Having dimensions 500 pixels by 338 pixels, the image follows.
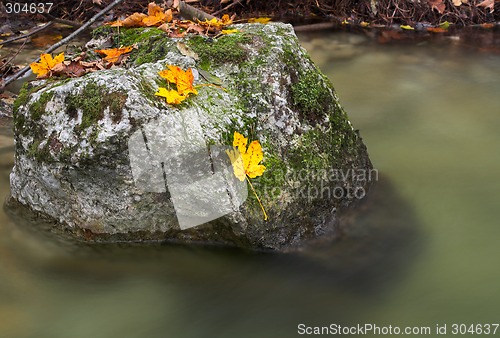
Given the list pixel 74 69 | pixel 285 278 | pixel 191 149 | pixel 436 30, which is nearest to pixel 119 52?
pixel 74 69

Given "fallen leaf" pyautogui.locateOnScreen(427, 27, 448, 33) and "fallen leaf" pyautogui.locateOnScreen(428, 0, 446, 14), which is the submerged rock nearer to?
"fallen leaf" pyautogui.locateOnScreen(427, 27, 448, 33)

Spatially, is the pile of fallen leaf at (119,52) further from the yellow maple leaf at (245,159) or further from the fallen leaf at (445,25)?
the fallen leaf at (445,25)

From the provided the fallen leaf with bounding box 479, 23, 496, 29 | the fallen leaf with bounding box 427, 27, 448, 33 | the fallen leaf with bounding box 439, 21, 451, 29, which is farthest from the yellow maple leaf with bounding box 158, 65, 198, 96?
the fallen leaf with bounding box 479, 23, 496, 29

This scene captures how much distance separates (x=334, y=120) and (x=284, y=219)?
821mm

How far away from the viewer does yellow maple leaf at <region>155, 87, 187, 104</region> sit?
10.8 ft

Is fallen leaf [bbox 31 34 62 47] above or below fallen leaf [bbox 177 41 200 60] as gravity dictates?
below

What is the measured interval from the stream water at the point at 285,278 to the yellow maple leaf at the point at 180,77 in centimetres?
104

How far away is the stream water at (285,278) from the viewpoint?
312 cm

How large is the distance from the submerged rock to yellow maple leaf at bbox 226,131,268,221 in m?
0.04

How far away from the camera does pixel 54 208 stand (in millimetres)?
3592

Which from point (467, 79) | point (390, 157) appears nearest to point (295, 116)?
point (390, 157)

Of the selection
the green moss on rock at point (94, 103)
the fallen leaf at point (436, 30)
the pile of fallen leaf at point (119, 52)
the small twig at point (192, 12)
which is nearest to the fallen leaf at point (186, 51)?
the pile of fallen leaf at point (119, 52)

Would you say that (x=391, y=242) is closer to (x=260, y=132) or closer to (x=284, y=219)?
(x=284, y=219)

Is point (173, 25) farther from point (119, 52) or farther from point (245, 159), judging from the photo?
point (245, 159)
